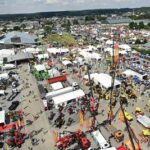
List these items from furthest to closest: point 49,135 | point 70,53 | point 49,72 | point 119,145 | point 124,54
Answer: point 70,53 < point 124,54 < point 49,72 < point 49,135 < point 119,145

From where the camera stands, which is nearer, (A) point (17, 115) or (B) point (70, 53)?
(A) point (17, 115)

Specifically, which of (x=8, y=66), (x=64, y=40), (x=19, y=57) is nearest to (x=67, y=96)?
(x=8, y=66)

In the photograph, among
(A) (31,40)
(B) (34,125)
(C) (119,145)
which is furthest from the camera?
(A) (31,40)

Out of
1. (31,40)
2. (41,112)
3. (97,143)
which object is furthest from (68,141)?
(31,40)

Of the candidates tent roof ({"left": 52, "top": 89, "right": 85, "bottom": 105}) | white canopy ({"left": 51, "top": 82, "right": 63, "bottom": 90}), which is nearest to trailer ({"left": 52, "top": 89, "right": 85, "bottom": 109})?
tent roof ({"left": 52, "top": 89, "right": 85, "bottom": 105})

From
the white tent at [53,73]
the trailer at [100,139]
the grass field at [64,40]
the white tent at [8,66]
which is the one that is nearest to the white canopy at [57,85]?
the white tent at [53,73]

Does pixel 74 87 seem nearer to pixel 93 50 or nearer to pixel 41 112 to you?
pixel 41 112
